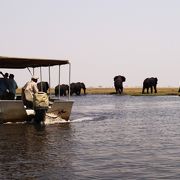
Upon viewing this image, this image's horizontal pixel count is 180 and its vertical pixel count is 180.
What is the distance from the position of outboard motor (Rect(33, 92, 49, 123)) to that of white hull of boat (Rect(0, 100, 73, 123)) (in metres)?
0.46

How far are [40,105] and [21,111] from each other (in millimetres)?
941

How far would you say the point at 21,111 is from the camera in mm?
21734

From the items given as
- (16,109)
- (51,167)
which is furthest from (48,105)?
(51,167)

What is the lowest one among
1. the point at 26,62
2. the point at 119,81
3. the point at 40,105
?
the point at 40,105

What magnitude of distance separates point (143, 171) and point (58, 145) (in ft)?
15.2

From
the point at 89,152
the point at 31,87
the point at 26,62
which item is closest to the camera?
the point at 89,152

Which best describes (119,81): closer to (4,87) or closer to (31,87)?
(4,87)

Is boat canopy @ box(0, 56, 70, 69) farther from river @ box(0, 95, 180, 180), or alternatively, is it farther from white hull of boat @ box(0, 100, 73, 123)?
river @ box(0, 95, 180, 180)

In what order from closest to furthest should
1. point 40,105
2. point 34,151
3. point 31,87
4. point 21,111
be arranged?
point 34,151
point 40,105
point 21,111
point 31,87

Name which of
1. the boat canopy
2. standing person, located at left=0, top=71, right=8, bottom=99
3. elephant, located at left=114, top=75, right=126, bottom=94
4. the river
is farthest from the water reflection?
elephant, located at left=114, top=75, right=126, bottom=94

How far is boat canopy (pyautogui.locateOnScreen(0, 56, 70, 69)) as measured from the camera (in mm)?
21958

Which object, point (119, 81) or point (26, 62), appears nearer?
point (26, 62)

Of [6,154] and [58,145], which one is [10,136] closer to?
[58,145]

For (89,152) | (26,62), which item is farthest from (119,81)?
(89,152)
